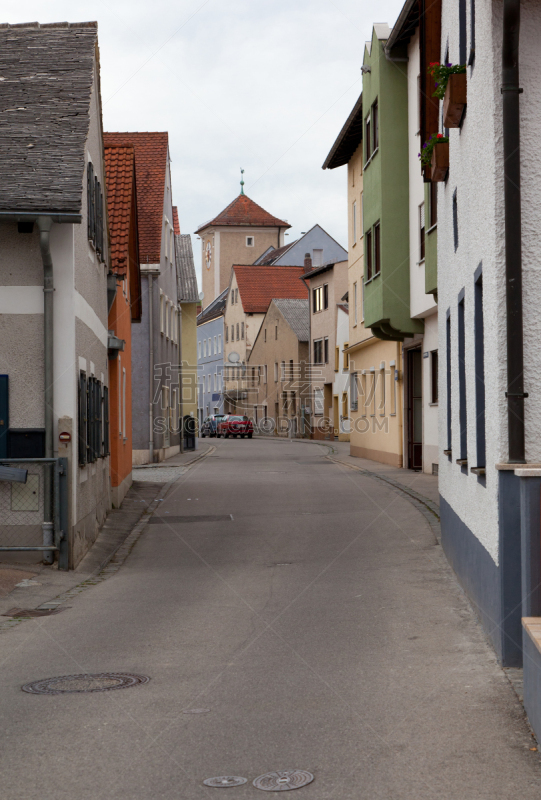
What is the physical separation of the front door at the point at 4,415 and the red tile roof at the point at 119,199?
23.6ft

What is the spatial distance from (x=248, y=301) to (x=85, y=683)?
241 ft

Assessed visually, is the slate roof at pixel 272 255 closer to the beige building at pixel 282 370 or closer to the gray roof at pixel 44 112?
the beige building at pixel 282 370

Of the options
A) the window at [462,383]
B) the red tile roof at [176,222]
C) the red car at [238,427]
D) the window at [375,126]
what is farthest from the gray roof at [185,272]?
the window at [462,383]

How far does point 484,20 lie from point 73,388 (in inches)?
269

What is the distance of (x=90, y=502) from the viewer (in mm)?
14672

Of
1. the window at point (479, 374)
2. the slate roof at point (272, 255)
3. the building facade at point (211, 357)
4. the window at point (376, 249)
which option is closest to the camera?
the window at point (479, 374)

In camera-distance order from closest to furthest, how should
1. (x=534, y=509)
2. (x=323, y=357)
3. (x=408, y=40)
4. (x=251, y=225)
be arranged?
(x=534, y=509) → (x=408, y=40) → (x=323, y=357) → (x=251, y=225)

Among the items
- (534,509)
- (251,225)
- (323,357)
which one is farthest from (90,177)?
(251,225)

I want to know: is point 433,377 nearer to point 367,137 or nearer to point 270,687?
point 367,137

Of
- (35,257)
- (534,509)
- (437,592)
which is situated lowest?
(437,592)

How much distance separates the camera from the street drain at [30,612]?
9680mm

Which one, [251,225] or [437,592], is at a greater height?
[251,225]

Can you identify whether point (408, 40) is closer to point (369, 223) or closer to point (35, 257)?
point (369, 223)

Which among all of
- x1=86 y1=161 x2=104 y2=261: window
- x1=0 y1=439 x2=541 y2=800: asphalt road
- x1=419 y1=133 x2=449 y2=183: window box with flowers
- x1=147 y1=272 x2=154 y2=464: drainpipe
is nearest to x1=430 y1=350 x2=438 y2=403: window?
x1=147 y1=272 x2=154 y2=464: drainpipe
